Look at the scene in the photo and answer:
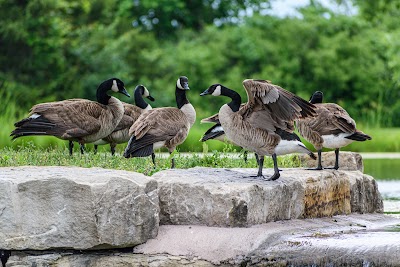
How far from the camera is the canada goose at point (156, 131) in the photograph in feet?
40.4

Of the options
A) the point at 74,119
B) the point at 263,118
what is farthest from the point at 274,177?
the point at 74,119

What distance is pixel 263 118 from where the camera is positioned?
1129 centimetres

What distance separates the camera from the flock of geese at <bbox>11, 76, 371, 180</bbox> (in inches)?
436

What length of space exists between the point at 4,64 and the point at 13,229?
999 inches

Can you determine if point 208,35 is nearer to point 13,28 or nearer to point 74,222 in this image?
point 13,28

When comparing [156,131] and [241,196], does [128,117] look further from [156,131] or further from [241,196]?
[241,196]

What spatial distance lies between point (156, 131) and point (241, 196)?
9.21 ft

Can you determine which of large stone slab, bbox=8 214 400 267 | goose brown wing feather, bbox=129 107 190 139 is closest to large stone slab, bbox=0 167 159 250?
large stone slab, bbox=8 214 400 267

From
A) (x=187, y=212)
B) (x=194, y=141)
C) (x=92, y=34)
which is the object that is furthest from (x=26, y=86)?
(x=187, y=212)

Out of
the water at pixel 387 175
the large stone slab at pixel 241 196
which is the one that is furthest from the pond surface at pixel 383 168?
the large stone slab at pixel 241 196

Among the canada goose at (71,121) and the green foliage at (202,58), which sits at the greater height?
the green foliage at (202,58)

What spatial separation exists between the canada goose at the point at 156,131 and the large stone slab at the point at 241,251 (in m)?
2.25

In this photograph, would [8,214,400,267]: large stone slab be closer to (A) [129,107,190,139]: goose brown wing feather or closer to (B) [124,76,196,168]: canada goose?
(B) [124,76,196,168]: canada goose

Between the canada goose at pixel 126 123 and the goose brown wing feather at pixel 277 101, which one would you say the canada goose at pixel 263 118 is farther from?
the canada goose at pixel 126 123
